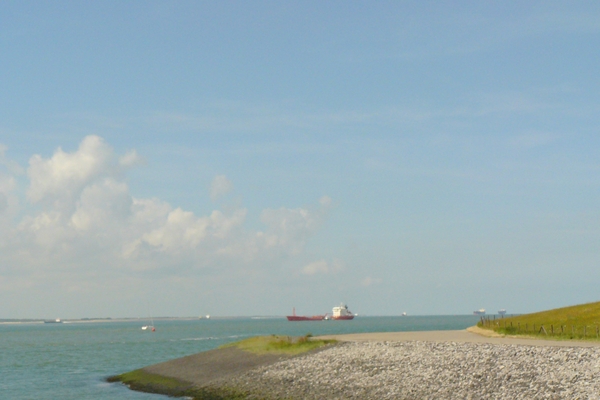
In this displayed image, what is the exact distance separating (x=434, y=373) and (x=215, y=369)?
24694mm

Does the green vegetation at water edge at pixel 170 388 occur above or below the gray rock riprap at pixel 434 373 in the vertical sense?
below

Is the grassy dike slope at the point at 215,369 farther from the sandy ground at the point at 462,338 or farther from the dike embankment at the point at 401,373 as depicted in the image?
the sandy ground at the point at 462,338

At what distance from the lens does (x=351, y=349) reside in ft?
189

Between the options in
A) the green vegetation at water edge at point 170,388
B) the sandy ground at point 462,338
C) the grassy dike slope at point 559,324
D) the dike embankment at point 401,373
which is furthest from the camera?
the grassy dike slope at point 559,324

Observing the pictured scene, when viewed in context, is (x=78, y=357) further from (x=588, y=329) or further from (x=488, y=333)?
(x=588, y=329)

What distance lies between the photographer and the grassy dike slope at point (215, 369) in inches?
2203

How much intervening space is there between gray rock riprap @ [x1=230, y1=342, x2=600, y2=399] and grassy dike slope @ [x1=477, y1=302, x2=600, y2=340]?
14.9m

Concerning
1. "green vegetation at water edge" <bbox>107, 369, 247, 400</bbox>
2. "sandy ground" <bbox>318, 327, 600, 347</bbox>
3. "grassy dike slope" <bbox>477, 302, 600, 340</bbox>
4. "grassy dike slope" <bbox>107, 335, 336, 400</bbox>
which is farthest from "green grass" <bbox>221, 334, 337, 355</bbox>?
"grassy dike slope" <bbox>477, 302, 600, 340</bbox>

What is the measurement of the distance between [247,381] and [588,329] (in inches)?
1376

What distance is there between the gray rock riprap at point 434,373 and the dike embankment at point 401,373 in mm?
56

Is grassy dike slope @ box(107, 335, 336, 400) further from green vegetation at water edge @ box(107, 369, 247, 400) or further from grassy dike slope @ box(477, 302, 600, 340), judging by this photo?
grassy dike slope @ box(477, 302, 600, 340)

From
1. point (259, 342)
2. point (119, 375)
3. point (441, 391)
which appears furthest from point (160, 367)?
point (441, 391)

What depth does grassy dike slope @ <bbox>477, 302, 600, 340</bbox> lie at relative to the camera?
6294 cm

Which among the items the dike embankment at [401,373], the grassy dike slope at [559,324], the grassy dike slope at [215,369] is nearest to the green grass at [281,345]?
the grassy dike slope at [215,369]
